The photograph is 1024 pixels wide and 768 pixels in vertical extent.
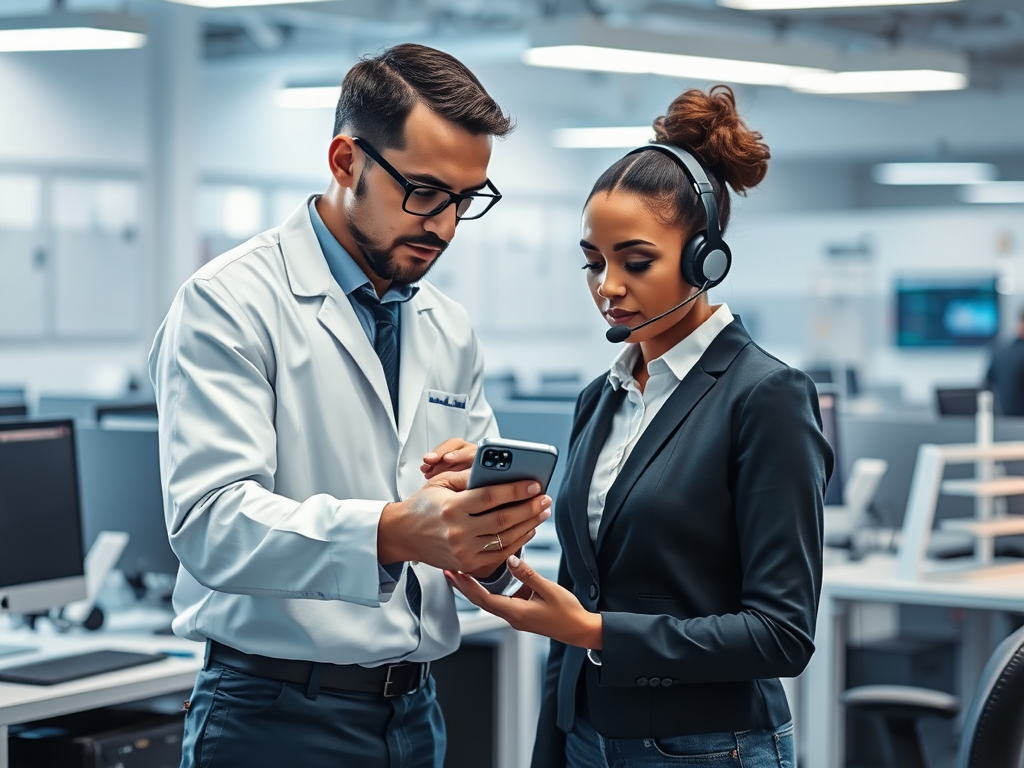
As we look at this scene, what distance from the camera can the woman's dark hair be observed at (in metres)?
1.73

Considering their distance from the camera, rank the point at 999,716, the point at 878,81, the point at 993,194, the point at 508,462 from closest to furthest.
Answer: the point at 508,462 < the point at 999,716 < the point at 878,81 < the point at 993,194

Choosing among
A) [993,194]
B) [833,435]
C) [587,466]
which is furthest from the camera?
[993,194]

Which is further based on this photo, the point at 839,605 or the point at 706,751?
the point at 839,605

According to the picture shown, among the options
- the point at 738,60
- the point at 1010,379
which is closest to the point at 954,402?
the point at 738,60

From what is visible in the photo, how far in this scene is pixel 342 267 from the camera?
1.78 m

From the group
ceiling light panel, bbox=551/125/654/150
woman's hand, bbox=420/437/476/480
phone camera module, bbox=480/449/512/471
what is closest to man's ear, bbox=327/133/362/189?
woman's hand, bbox=420/437/476/480

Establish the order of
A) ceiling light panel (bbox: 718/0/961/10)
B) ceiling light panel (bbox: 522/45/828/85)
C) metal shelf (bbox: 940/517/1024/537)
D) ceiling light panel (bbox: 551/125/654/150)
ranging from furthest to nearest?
ceiling light panel (bbox: 551/125/654/150) < ceiling light panel (bbox: 522/45/828/85) < ceiling light panel (bbox: 718/0/961/10) < metal shelf (bbox: 940/517/1024/537)

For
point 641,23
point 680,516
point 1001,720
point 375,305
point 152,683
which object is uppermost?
point 641,23

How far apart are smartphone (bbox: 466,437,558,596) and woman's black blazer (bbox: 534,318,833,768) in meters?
0.22

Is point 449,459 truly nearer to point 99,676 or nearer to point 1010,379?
point 99,676

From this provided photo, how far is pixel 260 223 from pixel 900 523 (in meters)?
5.86

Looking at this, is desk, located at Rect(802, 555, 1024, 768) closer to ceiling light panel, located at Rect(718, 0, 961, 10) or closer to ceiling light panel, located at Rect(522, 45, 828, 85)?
ceiling light panel, located at Rect(718, 0, 961, 10)

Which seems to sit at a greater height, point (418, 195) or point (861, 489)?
point (418, 195)

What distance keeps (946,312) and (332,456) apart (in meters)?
11.4
